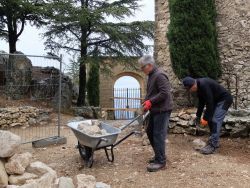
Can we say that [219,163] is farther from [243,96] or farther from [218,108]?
[243,96]

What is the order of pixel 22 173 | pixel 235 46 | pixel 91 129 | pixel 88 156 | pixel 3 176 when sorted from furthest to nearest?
pixel 235 46 → pixel 88 156 → pixel 91 129 → pixel 22 173 → pixel 3 176

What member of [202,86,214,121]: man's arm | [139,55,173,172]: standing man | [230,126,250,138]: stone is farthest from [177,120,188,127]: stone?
[139,55,173,172]: standing man

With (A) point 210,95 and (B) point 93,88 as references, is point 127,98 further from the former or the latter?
(A) point 210,95

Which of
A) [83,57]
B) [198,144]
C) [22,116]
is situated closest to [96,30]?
[83,57]

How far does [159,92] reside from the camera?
16.6ft

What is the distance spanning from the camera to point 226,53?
7734mm

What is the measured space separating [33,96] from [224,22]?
4532 mm

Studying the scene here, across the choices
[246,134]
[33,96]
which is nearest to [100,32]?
[33,96]

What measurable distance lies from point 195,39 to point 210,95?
7.40 feet

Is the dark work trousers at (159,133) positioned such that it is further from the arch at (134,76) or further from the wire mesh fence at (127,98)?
the arch at (134,76)

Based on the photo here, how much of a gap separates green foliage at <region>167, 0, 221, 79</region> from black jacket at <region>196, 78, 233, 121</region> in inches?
65.7

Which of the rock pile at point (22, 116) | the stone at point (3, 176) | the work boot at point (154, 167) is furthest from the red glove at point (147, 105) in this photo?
the rock pile at point (22, 116)

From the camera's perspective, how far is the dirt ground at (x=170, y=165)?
4738mm

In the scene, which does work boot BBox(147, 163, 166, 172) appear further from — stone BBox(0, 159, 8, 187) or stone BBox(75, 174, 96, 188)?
stone BBox(0, 159, 8, 187)
